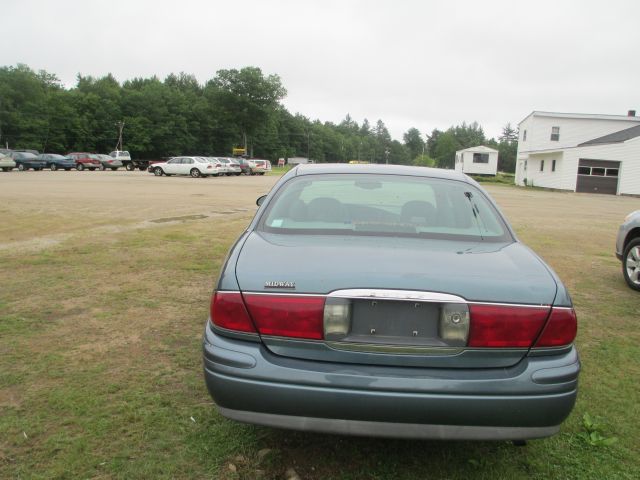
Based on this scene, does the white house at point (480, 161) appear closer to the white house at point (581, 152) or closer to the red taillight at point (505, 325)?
the white house at point (581, 152)

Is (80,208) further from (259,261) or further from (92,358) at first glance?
(259,261)

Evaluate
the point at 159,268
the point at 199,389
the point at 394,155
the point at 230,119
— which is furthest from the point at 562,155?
the point at 394,155

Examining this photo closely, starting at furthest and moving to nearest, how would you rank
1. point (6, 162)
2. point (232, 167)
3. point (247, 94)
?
point (247, 94) → point (232, 167) → point (6, 162)

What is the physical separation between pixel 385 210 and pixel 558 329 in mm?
1606

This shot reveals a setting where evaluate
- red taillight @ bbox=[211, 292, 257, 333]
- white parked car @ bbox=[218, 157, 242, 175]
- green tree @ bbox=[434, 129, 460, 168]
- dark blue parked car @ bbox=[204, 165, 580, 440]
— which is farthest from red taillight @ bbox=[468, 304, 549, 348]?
green tree @ bbox=[434, 129, 460, 168]

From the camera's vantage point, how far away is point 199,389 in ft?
11.3

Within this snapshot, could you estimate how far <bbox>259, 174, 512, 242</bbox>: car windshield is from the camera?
10.2ft

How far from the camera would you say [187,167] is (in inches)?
1496

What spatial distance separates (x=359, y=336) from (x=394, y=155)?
166138 millimetres

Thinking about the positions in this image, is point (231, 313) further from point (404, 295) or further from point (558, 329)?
point (558, 329)

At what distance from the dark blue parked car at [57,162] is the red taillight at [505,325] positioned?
162ft

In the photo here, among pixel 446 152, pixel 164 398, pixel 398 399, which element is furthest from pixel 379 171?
pixel 446 152

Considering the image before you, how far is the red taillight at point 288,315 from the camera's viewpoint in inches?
90.1

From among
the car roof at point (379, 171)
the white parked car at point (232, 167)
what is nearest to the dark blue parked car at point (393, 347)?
the car roof at point (379, 171)
